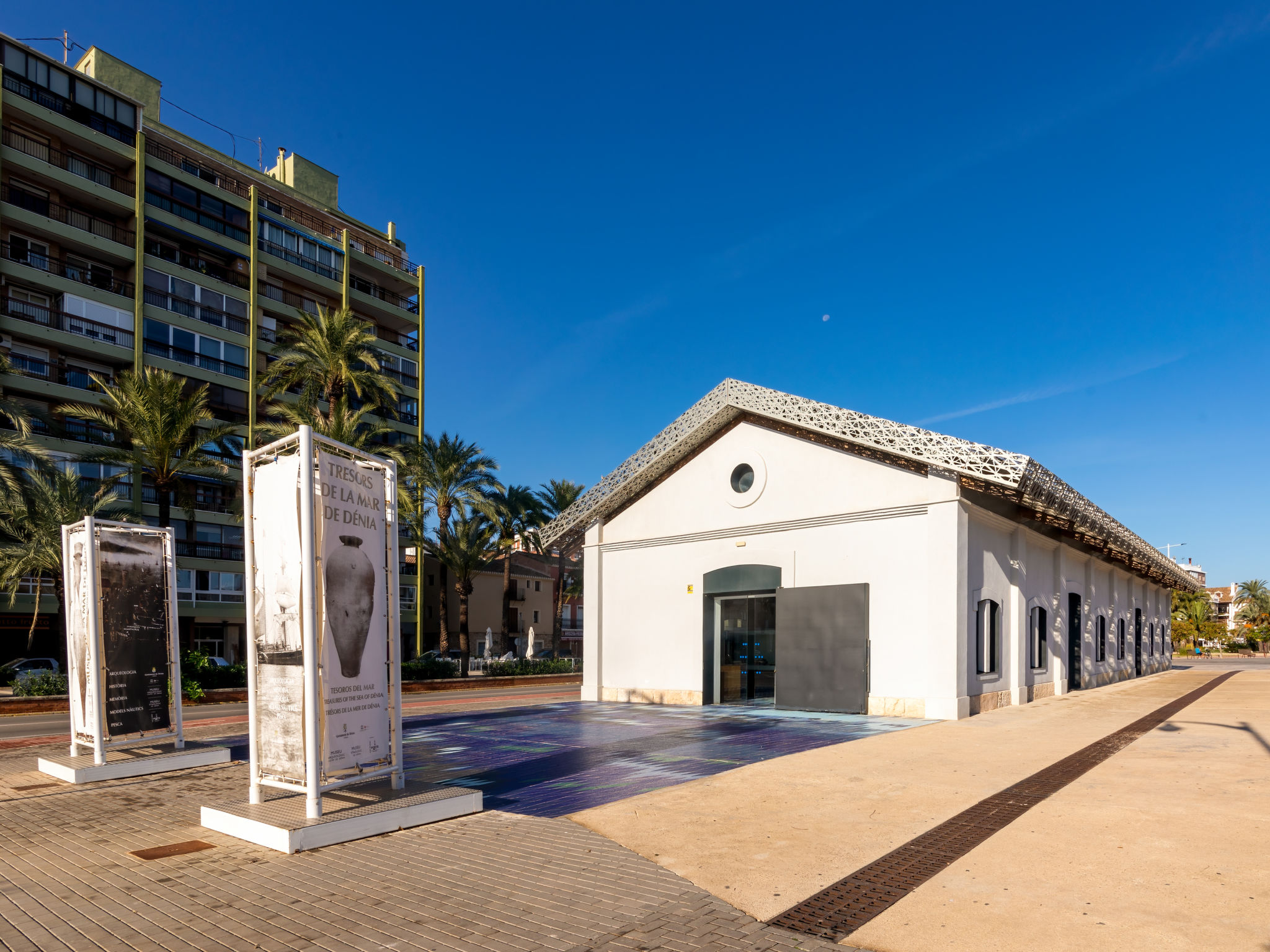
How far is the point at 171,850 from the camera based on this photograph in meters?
7.15

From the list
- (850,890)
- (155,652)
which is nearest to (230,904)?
(850,890)

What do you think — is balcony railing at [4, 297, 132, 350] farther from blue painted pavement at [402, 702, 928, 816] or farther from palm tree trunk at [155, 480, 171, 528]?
blue painted pavement at [402, 702, 928, 816]

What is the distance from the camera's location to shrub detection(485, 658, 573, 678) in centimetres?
4006

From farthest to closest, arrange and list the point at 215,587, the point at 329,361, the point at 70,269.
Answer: the point at 215,587 → the point at 70,269 → the point at 329,361

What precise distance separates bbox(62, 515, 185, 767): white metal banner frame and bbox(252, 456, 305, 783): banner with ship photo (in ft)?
13.1

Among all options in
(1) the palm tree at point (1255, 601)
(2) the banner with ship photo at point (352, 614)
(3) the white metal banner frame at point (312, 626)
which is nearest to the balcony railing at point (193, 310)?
(3) the white metal banner frame at point (312, 626)

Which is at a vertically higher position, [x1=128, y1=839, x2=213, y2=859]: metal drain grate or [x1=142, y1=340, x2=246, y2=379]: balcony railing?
[x1=142, y1=340, x2=246, y2=379]: balcony railing

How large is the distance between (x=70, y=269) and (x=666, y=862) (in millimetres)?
47340

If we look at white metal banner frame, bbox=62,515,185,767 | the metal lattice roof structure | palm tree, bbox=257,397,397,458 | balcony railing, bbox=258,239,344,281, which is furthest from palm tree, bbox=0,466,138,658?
balcony railing, bbox=258,239,344,281

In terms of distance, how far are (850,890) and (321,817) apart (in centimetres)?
444

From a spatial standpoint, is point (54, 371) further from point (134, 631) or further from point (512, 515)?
point (134, 631)

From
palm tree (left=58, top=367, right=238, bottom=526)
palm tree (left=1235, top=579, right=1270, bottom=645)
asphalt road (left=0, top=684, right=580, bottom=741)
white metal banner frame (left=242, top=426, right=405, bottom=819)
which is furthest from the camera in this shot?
palm tree (left=1235, top=579, right=1270, bottom=645)

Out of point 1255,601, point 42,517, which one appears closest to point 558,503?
point 42,517

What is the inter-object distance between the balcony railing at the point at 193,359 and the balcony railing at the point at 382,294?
11.6 meters
